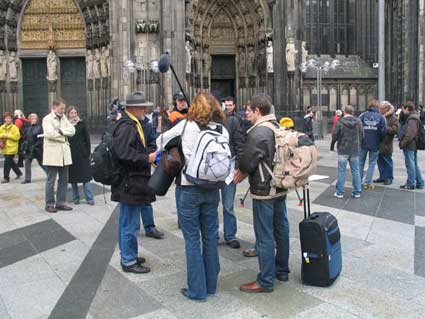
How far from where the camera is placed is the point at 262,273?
4.74m

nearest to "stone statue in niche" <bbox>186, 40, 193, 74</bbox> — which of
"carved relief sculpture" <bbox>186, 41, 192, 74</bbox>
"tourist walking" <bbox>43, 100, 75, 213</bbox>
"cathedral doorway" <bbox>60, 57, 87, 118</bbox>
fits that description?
"carved relief sculpture" <bbox>186, 41, 192, 74</bbox>

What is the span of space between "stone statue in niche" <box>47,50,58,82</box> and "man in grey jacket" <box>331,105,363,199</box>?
21.0 metres

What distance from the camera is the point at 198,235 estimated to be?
15.0 ft

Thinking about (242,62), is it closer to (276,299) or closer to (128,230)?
(128,230)

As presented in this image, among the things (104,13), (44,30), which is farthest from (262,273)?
(44,30)

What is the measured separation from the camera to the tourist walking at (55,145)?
8641mm

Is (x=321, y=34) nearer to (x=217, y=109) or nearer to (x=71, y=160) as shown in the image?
(x=71, y=160)

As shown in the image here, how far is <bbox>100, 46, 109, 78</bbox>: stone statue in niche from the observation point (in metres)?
25.4

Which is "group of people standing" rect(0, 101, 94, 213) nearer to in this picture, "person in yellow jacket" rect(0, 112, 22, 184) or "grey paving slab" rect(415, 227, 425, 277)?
"person in yellow jacket" rect(0, 112, 22, 184)

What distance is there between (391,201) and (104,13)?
20.2 meters

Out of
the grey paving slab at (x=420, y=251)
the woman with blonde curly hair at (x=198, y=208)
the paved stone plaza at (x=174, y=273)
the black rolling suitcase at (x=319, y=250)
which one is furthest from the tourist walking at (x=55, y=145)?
the grey paving slab at (x=420, y=251)

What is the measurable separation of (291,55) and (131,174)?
69.4 feet

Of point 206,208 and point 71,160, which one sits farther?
point 71,160

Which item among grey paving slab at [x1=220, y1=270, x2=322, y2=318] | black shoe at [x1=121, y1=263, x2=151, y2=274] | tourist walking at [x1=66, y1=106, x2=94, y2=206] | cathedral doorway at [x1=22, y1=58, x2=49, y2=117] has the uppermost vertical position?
cathedral doorway at [x1=22, y1=58, x2=49, y2=117]
